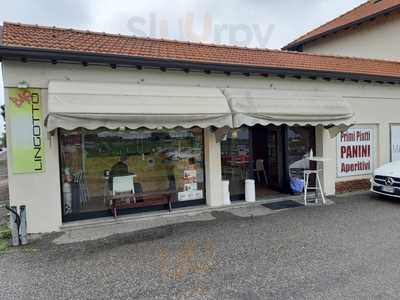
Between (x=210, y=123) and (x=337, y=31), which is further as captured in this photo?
(x=337, y=31)

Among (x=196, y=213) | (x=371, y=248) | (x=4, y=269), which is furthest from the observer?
(x=196, y=213)

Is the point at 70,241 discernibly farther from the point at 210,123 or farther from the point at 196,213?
the point at 210,123

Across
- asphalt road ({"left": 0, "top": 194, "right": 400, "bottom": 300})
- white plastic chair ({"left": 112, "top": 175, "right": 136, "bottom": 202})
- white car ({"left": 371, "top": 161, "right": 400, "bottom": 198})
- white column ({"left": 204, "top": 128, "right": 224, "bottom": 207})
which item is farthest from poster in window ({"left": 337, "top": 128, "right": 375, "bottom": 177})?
white plastic chair ({"left": 112, "top": 175, "right": 136, "bottom": 202})

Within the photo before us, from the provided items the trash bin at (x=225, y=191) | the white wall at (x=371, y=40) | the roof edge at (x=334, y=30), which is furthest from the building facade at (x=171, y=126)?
the roof edge at (x=334, y=30)

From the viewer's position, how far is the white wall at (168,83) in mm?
6562

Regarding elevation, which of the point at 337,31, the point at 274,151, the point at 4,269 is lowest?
the point at 4,269

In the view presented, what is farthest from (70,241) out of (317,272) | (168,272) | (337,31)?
(337,31)

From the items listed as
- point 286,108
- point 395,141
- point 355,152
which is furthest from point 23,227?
point 395,141

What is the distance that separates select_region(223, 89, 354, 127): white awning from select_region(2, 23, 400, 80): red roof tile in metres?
0.88

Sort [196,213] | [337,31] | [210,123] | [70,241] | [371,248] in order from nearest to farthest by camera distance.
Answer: [371,248]
[70,241]
[210,123]
[196,213]
[337,31]

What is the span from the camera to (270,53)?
10.5 m

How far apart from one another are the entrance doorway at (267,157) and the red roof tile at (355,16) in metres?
9.70

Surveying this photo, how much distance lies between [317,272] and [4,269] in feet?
16.7

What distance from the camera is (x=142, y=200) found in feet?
26.1
